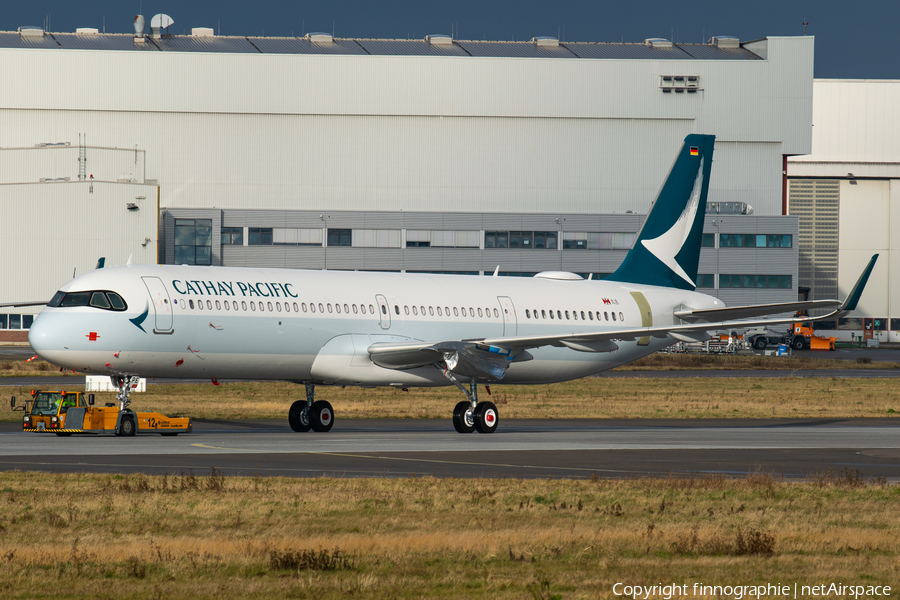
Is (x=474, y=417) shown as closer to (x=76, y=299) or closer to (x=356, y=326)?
(x=356, y=326)

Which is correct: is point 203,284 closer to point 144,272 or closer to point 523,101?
point 144,272

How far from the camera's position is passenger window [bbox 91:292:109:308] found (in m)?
31.4

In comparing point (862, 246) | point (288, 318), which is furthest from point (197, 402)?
point (862, 246)

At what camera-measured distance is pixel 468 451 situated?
94.0 ft

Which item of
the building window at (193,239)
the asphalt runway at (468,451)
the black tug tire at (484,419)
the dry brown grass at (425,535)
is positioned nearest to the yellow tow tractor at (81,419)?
the asphalt runway at (468,451)

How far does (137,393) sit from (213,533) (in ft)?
132

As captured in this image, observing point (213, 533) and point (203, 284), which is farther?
point (203, 284)

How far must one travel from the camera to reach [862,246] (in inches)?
5714

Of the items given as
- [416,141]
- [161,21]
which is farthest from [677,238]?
[161,21]

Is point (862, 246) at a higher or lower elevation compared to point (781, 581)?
higher

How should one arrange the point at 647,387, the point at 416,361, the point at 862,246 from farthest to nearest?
the point at 862,246 → the point at 647,387 → the point at 416,361

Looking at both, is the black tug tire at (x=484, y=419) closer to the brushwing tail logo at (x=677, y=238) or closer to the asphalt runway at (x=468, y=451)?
the asphalt runway at (x=468, y=451)

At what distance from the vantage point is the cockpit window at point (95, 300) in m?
31.4

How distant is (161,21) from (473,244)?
42.8m
